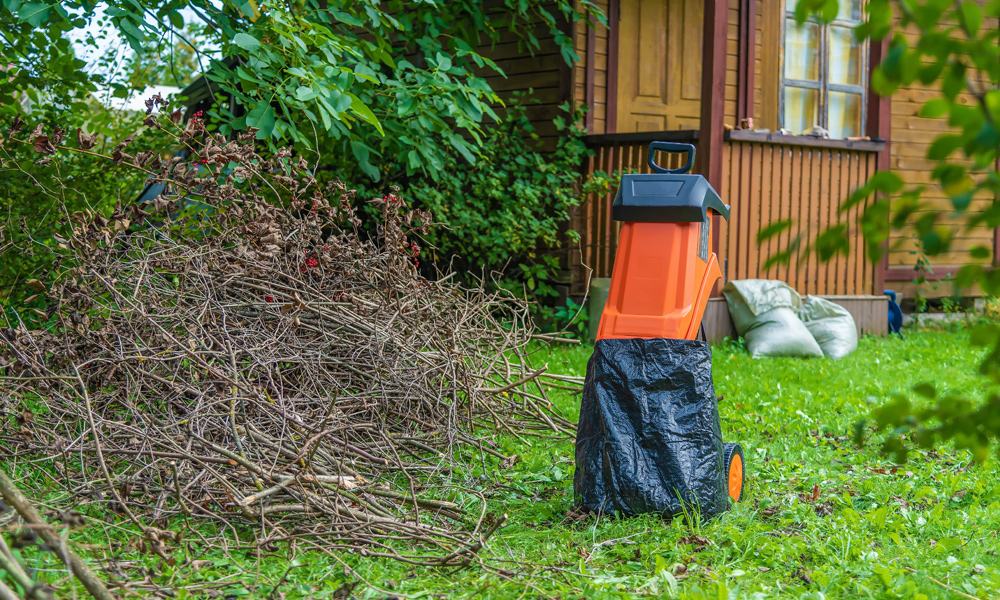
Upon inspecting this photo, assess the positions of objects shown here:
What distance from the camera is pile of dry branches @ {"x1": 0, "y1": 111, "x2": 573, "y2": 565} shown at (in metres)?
2.89

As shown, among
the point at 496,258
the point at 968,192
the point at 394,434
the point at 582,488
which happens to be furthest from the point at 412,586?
the point at 496,258

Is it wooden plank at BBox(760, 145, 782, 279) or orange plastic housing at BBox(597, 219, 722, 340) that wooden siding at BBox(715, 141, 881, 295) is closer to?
wooden plank at BBox(760, 145, 782, 279)

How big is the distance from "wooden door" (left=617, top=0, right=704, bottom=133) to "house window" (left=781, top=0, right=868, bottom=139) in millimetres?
1047

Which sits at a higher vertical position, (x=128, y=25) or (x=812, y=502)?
(x=128, y=25)

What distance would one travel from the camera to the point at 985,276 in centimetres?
100

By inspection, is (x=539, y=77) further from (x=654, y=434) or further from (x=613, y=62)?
(x=654, y=434)

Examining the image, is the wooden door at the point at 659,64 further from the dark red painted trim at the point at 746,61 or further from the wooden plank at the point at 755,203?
the wooden plank at the point at 755,203

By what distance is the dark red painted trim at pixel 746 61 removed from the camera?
8.60 metres

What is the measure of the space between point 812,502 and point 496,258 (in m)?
4.56

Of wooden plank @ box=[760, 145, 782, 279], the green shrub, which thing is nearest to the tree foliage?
the green shrub

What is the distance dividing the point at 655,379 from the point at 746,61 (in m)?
6.53

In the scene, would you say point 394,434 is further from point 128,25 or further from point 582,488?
point 128,25

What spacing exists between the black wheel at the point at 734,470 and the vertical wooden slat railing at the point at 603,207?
168 inches

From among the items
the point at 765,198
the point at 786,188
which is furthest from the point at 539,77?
the point at 786,188
